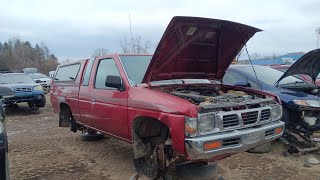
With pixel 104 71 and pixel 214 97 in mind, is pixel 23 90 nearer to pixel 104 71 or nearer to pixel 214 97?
pixel 104 71

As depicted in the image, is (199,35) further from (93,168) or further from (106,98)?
(93,168)

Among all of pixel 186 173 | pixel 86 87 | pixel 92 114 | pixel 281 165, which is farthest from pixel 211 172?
pixel 86 87

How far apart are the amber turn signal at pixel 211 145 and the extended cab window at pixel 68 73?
3859 mm

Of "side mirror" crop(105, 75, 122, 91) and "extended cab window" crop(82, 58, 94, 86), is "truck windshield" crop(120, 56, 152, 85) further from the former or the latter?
"extended cab window" crop(82, 58, 94, 86)

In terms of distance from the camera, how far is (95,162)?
621 cm

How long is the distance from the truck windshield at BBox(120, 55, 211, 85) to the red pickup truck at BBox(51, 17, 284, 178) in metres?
0.02

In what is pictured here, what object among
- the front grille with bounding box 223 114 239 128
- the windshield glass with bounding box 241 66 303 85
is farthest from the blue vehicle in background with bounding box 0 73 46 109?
the front grille with bounding box 223 114 239 128

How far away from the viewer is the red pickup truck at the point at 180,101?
13.1ft

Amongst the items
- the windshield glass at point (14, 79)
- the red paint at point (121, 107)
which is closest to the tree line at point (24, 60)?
the windshield glass at point (14, 79)

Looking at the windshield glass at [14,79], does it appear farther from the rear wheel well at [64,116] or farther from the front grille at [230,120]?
the front grille at [230,120]

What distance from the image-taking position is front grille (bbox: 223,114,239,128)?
160 inches

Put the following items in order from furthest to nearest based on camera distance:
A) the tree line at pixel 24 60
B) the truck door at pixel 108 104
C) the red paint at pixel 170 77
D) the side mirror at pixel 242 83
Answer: the tree line at pixel 24 60 → the side mirror at pixel 242 83 → the truck door at pixel 108 104 → the red paint at pixel 170 77

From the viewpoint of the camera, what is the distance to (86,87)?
629 cm

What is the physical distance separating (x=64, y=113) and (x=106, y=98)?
251 cm
